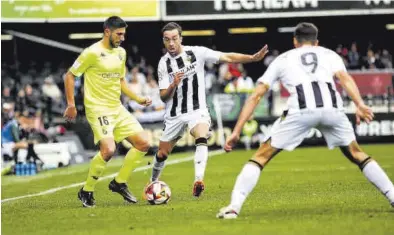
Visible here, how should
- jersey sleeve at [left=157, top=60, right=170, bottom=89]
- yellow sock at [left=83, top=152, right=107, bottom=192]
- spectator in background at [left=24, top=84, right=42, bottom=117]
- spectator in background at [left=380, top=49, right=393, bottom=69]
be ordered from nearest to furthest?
yellow sock at [left=83, top=152, right=107, bottom=192] < jersey sleeve at [left=157, top=60, right=170, bottom=89] < spectator in background at [left=24, top=84, right=42, bottom=117] < spectator in background at [left=380, top=49, right=393, bottom=69]

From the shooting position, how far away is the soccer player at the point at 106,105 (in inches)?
496

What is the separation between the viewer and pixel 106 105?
42.1 ft

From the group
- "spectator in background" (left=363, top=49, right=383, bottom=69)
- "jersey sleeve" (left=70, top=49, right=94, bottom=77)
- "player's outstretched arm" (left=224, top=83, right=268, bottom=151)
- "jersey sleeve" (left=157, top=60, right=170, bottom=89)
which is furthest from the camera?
"spectator in background" (left=363, top=49, right=383, bottom=69)

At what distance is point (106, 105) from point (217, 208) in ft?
7.09

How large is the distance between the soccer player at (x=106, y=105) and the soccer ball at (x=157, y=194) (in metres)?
0.46

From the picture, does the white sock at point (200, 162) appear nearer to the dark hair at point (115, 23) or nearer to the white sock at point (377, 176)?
the dark hair at point (115, 23)

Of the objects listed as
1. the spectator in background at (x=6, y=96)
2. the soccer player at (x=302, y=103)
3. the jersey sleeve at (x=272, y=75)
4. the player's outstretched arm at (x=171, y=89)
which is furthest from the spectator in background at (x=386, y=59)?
the jersey sleeve at (x=272, y=75)

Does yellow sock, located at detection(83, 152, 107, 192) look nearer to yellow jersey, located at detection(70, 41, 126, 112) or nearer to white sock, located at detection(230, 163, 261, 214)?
yellow jersey, located at detection(70, 41, 126, 112)

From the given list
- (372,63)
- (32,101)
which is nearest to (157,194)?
(32,101)

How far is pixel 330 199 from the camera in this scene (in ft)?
41.1

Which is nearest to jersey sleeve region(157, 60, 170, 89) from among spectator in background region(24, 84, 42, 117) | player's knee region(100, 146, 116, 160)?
player's knee region(100, 146, 116, 160)

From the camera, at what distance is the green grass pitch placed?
9.71 metres

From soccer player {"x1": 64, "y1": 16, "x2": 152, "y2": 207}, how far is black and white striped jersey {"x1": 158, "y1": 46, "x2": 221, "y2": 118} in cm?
65

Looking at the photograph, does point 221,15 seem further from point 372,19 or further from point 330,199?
point 330,199
